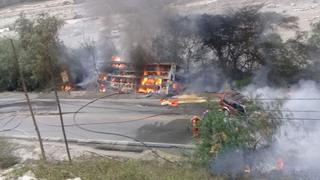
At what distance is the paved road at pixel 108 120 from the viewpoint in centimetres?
2670

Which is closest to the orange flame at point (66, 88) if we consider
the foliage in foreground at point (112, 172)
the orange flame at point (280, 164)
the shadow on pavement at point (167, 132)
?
the shadow on pavement at point (167, 132)

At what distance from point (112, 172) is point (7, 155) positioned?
310 inches

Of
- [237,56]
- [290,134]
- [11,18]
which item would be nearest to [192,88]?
[237,56]

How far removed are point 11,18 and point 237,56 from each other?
5152cm

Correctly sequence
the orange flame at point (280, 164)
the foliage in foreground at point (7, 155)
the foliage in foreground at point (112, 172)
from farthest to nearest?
the foliage in foreground at point (7, 155) < the orange flame at point (280, 164) < the foliage in foreground at point (112, 172)

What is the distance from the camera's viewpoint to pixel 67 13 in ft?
236

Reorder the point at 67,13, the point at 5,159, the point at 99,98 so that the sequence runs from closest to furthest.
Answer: the point at 5,159
the point at 99,98
the point at 67,13

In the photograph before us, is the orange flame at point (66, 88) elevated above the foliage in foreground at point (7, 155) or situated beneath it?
elevated above

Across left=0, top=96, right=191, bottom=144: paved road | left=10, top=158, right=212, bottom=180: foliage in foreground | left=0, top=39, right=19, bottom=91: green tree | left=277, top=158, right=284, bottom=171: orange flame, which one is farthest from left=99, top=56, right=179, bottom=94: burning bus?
left=277, top=158, right=284, bottom=171: orange flame

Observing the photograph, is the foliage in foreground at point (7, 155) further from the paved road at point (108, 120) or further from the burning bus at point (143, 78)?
the burning bus at point (143, 78)

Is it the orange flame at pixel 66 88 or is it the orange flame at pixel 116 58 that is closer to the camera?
the orange flame at pixel 116 58

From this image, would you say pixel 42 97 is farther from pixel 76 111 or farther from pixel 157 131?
pixel 157 131

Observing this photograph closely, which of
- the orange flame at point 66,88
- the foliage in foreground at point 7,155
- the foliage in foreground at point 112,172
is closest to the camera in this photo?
the foliage in foreground at point 112,172

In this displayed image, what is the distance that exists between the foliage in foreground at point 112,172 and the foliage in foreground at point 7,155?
2.80 m
